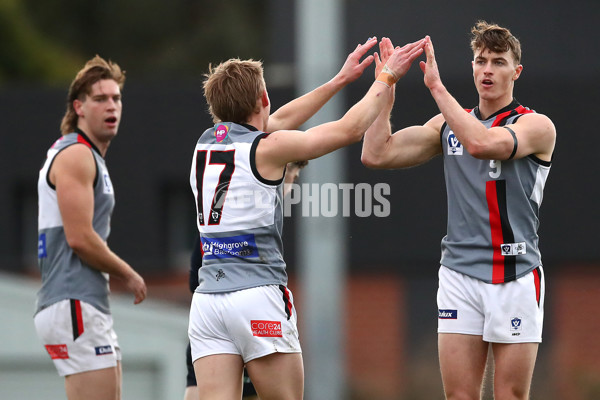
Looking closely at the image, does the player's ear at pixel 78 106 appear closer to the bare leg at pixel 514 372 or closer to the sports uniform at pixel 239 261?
the sports uniform at pixel 239 261

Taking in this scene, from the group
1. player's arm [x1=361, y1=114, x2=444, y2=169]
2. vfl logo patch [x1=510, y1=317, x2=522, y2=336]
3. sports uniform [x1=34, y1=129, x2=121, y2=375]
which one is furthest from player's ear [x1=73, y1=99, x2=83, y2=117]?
vfl logo patch [x1=510, y1=317, x2=522, y2=336]

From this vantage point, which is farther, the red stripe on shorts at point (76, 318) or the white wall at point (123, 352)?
the white wall at point (123, 352)

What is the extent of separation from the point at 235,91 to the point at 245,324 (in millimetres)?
1123

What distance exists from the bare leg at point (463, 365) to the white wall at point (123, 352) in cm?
555

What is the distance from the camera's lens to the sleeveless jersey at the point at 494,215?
4.91 m

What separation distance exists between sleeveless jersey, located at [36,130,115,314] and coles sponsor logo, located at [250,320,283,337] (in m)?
1.39

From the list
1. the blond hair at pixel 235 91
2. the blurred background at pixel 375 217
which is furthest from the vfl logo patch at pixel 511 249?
the blurred background at pixel 375 217

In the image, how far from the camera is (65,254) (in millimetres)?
5594

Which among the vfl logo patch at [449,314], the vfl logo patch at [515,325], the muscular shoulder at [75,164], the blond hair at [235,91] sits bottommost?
the vfl logo patch at [515,325]

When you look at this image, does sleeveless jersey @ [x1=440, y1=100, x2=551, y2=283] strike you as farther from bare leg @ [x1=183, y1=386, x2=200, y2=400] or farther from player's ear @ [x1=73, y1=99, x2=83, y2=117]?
player's ear @ [x1=73, y1=99, x2=83, y2=117]

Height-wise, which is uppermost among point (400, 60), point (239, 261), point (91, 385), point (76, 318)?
point (400, 60)

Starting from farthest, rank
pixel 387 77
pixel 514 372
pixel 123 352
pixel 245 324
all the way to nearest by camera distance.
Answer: pixel 123 352 < pixel 387 77 < pixel 514 372 < pixel 245 324

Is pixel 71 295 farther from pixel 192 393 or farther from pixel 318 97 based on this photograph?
pixel 318 97

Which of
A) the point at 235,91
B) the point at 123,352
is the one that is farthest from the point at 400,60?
the point at 123,352
